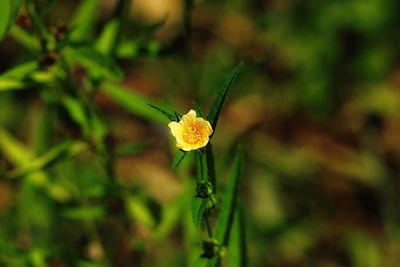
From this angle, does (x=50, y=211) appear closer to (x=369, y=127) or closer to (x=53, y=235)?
(x=53, y=235)

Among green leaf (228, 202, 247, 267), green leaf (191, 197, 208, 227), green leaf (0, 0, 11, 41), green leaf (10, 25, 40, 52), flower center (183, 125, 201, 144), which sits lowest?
green leaf (191, 197, 208, 227)

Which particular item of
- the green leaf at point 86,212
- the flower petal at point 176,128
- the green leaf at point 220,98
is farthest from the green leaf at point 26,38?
the green leaf at point 220,98

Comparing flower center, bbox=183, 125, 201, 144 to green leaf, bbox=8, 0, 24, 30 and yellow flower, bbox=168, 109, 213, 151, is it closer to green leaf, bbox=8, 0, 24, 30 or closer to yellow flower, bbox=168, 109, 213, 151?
yellow flower, bbox=168, 109, 213, 151


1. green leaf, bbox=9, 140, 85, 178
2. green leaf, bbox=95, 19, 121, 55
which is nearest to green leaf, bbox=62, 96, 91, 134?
green leaf, bbox=9, 140, 85, 178

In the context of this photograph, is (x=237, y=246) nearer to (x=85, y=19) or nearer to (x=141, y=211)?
(x=141, y=211)

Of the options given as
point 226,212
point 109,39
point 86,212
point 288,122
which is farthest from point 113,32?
point 288,122

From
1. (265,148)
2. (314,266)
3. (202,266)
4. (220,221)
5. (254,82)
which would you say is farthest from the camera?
(254,82)

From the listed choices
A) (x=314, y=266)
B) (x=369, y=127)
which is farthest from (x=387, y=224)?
(x=369, y=127)
